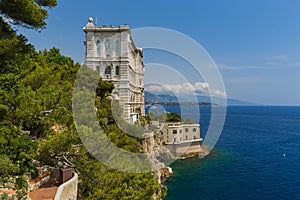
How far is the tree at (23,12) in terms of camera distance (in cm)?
817

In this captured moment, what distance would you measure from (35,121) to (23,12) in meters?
4.16

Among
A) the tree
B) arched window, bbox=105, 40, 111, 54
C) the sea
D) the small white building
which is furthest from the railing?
the small white building

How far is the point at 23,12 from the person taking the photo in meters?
8.30

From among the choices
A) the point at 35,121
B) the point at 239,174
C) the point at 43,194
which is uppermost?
the point at 35,121

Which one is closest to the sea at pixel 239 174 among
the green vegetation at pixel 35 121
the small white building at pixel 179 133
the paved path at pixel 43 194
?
the small white building at pixel 179 133

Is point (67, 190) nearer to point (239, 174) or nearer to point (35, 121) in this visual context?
point (35, 121)

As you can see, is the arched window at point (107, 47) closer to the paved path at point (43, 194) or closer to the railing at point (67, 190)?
the railing at point (67, 190)

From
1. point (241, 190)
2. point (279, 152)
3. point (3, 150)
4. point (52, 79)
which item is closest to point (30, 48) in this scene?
point (52, 79)

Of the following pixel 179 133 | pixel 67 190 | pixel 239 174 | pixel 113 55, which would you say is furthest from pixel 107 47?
pixel 239 174

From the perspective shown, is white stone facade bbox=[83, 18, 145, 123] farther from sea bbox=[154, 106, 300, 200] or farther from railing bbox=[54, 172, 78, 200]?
railing bbox=[54, 172, 78, 200]

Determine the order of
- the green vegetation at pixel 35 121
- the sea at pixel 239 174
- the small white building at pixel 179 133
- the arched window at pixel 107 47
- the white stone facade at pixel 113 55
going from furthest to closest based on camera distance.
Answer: the small white building at pixel 179 133
the sea at pixel 239 174
the arched window at pixel 107 47
the white stone facade at pixel 113 55
the green vegetation at pixel 35 121

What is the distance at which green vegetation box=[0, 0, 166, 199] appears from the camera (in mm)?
8008

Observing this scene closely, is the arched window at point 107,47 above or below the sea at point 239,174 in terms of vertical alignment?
above

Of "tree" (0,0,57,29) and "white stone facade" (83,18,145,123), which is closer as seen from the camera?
"tree" (0,0,57,29)
